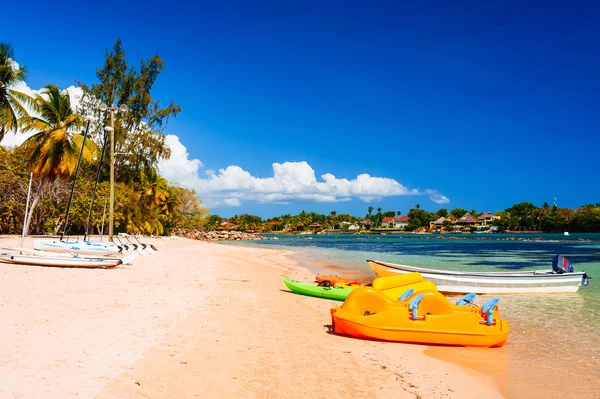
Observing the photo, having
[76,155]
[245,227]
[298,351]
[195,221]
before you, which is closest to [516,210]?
[245,227]

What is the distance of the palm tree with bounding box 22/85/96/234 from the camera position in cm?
2731

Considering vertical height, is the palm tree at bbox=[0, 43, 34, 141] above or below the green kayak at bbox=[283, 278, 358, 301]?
above

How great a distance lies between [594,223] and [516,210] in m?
27.3

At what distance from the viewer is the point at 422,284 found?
11.2m

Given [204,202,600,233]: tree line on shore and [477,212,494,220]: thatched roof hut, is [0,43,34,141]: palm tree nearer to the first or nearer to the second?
[204,202,600,233]: tree line on shore

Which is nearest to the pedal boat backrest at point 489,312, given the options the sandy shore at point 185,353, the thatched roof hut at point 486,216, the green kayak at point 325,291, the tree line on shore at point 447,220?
the sandy shore at point 185,353

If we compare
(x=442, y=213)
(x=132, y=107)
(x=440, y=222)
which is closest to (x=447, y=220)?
(x=440, y=222)

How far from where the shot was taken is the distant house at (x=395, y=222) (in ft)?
609

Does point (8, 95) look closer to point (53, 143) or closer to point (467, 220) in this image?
point (53, 143)

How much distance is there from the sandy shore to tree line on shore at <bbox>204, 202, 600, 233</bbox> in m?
98.7

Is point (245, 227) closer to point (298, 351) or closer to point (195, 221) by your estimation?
point (195, 221)

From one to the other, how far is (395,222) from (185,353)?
189 meters

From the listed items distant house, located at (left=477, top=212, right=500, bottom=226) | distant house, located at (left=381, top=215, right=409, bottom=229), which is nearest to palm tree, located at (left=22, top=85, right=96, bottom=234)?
distant house, located at (left=477, top=212, right=500, bottom=226)

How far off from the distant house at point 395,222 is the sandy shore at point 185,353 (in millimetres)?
181962
